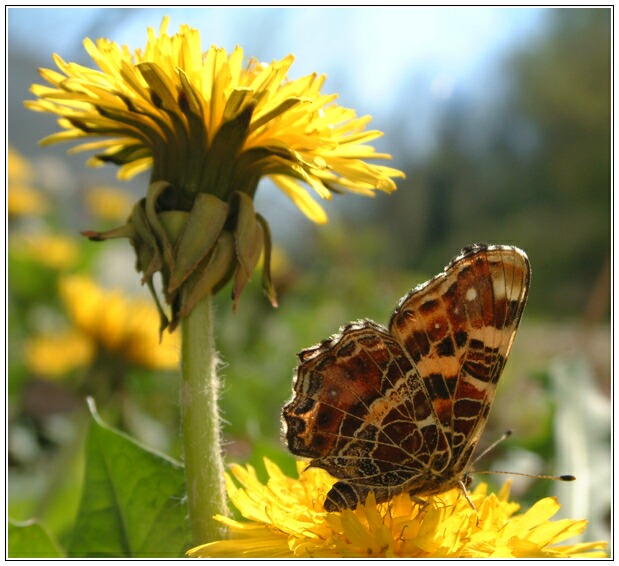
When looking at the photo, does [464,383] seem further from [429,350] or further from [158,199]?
[158,199]

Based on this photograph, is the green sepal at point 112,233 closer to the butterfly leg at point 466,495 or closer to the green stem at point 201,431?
the green stem at point 201,431

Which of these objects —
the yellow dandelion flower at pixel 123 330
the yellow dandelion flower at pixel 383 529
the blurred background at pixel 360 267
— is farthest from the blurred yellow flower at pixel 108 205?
the yellow dandelion flower at pixel 383 529

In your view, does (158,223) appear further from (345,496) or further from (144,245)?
(345,496)

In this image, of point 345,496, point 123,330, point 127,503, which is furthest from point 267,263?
point 123,330

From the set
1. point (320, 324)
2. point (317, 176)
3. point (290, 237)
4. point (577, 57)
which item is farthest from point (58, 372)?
point (577, 57)

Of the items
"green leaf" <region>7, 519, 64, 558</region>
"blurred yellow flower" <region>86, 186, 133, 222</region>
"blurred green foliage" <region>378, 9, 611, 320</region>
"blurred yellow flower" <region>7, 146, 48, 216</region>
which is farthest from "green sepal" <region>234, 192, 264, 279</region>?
"blurred green foliage" <region>378, 9, 611, 320</region>

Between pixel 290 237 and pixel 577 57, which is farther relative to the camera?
pixel 577 57

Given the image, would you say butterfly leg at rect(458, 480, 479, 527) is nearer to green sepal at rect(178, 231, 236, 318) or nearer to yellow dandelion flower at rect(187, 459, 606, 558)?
yellow dandelion flower at rect(187, 459, 606, 558)
